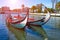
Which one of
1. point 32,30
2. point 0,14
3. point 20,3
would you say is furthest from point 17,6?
point 32,30

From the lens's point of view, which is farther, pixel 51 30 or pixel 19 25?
pixel 51 30

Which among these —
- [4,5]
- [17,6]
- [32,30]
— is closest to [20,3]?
[17,6]

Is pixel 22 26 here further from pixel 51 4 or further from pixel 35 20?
pixel 51 4

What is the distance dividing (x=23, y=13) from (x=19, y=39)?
1.18ft

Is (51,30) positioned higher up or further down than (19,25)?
→ further down

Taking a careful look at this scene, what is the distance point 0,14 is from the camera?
81.7 inches

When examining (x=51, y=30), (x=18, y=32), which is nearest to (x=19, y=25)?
(x=18, y=32)

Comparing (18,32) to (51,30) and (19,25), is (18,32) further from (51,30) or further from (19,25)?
(51,30)

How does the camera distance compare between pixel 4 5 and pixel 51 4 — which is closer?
pixel 4 5

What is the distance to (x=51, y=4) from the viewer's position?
2.30 m

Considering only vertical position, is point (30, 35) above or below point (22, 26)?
below

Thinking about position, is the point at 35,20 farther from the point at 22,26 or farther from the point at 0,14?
the point at 0,14

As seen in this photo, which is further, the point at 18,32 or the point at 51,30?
the point at 51,30

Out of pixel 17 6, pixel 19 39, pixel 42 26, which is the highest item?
pixel 17 6
